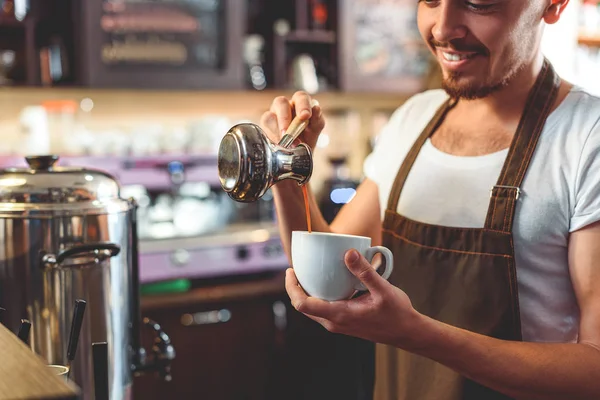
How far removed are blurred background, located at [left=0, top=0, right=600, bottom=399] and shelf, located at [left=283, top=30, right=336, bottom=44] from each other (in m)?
0.01

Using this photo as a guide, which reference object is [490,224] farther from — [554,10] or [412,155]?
[554,10]

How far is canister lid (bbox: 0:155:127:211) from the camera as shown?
4.69 ft

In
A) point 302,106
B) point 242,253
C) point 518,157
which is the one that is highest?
point 302,106

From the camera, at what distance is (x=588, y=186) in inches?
50.4

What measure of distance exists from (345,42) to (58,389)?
3.29 meters

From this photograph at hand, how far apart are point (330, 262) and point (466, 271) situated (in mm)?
412

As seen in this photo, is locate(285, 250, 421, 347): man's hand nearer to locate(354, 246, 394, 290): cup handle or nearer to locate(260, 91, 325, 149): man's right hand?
locate(354, 246, 394, 290): cup handle

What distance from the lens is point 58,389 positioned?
2.52 feet

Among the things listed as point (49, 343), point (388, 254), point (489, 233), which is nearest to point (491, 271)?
point (489, 233)

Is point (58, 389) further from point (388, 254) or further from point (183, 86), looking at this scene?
point (183, 86)

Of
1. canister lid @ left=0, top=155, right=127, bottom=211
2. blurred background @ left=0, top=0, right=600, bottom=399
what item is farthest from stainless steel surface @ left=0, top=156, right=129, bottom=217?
blurred background @ left=0, top=0, right=600, bottom=399

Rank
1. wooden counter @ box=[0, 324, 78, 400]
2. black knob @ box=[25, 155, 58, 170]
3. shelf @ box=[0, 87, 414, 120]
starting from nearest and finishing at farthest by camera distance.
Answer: wooden counter @ box=[0, 324, 78, 400]
black knob @ box=[25, 155, 58, 170]
shelf @ box=[0, 87, 414, 120]

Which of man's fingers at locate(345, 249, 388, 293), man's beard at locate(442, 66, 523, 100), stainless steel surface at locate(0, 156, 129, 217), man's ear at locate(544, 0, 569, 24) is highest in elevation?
man's ear at locate(544, 0, 569, 24)

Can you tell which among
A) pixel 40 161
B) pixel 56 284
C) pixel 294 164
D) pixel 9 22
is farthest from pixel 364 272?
pixel 9 22
